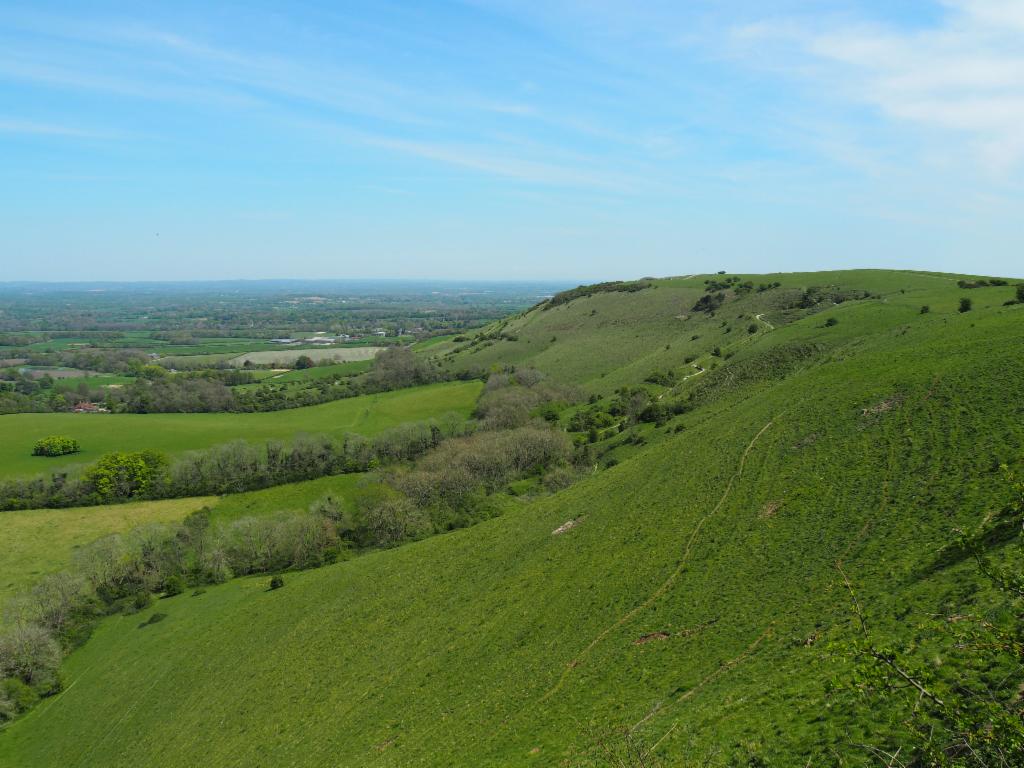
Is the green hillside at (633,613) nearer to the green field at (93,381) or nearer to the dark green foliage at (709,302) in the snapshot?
the dark green foliage at (709,302)

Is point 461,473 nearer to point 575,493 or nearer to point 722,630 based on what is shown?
point 575,493

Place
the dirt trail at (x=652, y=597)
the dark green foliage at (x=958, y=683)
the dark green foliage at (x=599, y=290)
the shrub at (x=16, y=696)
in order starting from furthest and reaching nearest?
the dark green foliage at (x=599, y=290)
the shrub at (x=16, y=696)
the dirt trail at (x=652, y=597)
the dark green foliage at (x=958, y=683)

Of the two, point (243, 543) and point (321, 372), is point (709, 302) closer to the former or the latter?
point (321, 372)

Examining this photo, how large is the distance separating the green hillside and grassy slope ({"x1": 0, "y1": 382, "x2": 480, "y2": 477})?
52.7 meters

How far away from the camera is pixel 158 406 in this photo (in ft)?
434

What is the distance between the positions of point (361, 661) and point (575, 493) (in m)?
25.7

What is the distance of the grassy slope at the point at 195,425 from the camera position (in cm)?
9838

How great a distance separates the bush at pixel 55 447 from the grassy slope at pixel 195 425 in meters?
1.21

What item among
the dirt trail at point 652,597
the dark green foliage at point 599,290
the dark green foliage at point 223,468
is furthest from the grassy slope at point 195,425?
the dirt trail at point 652,597

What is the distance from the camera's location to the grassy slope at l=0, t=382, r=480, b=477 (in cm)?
9838

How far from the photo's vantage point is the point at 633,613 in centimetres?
3130

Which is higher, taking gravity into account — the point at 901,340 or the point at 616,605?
the point at 901,340

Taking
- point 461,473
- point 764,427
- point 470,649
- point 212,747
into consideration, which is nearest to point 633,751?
point 470,649

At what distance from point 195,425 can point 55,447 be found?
22.6 metres
